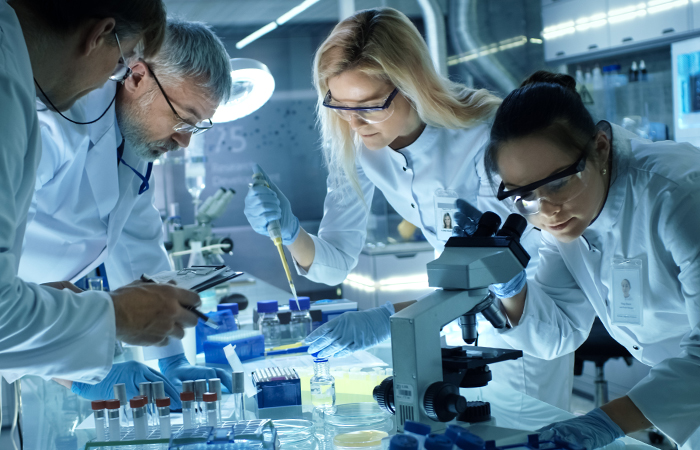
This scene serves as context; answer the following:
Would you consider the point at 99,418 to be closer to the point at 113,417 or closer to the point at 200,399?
the point at 113,417

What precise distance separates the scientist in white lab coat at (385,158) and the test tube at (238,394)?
240mm

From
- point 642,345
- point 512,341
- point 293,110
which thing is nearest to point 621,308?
A: point 642,345

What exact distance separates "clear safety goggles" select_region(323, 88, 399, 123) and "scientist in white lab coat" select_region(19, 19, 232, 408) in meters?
0.37

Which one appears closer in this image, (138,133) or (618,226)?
(618,226)

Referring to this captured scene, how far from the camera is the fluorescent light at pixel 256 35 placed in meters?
7.01

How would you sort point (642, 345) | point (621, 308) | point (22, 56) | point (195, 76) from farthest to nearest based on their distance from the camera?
point (195, 76)
point (642, 345)
point (621, 308)
point (22, 56)

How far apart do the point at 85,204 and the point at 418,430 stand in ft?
4.81

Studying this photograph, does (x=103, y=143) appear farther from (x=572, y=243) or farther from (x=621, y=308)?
(x=621, y=308)

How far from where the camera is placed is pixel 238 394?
4.82ft

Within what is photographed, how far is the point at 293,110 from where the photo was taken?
23.5ft

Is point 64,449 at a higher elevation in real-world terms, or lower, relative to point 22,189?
lower

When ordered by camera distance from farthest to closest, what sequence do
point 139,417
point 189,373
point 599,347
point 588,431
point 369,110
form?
point 599,347 → point 369,110 → point 189,373 → point 139,417 → point 588,431

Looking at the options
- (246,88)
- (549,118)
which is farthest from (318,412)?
(246,88)

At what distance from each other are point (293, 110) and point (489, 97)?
5.34 meters
